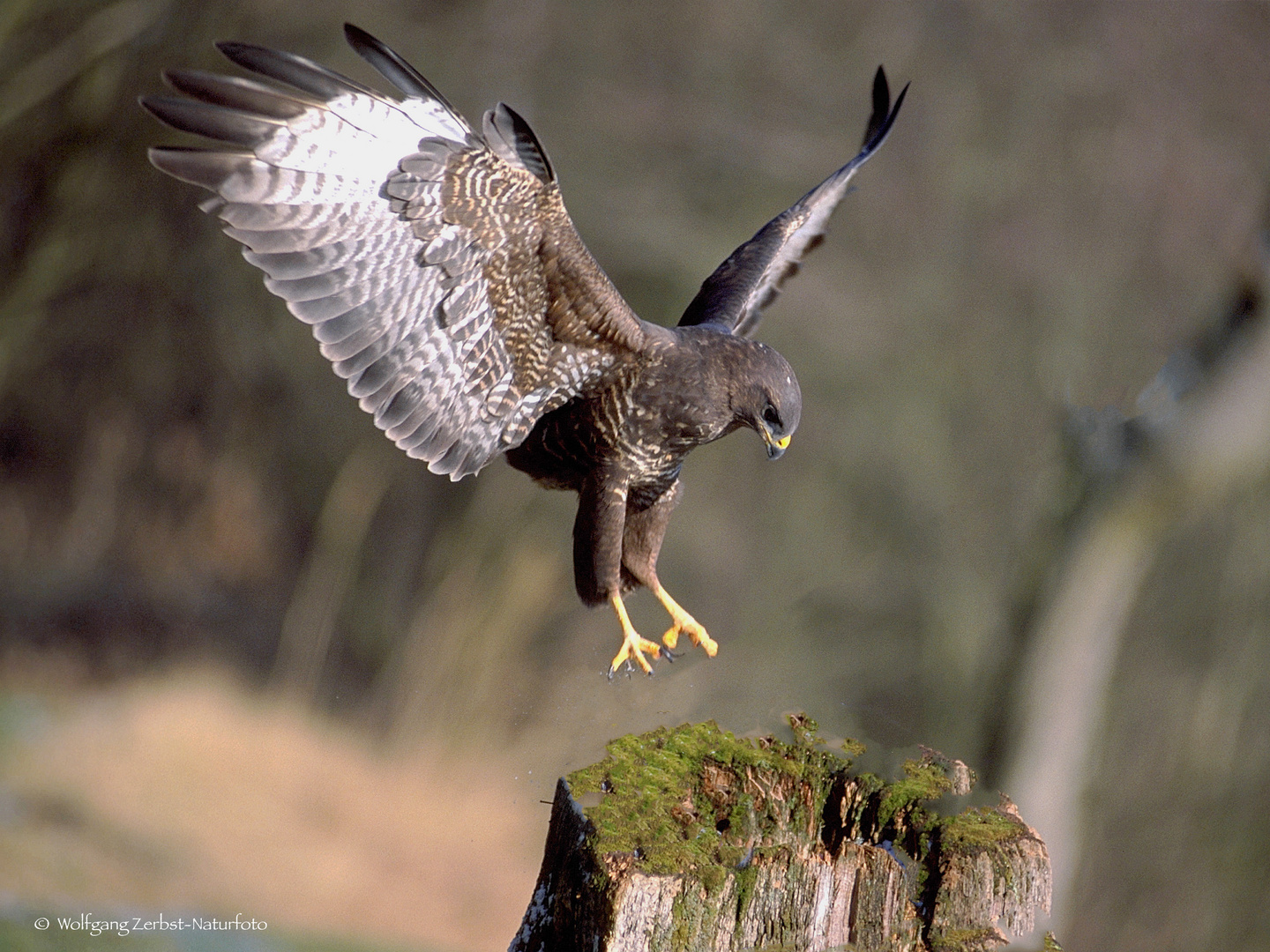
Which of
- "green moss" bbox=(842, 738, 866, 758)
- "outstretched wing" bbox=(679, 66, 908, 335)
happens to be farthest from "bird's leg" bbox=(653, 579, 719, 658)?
"outstretched wing" bbox=(679, 66, 908, 335)

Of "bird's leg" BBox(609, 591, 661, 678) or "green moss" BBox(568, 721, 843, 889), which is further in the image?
"bird's leg" BBox(609, 591, 661, 678)

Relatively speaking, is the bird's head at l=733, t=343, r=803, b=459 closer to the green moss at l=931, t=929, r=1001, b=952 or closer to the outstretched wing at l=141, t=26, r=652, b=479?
the outstretched wing at l=141, t=26, r=652, b=479

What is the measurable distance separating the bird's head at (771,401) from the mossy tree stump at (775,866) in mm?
643

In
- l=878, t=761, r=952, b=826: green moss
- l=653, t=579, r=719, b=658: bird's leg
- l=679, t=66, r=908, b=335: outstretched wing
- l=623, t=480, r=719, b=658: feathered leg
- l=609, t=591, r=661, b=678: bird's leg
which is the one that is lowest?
l=878, t=761, r=952, b=826: green moss

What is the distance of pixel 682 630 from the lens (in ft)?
8.18

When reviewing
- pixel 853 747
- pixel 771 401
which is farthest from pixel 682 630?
pixel 771 401

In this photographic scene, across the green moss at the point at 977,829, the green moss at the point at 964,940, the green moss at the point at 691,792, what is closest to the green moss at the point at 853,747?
the green moss at the point at 691,792

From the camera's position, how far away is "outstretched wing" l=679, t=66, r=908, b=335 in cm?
266

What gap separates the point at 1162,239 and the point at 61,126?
5.57 meters

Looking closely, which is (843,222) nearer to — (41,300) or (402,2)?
(402,2)

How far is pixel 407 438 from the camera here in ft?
6.97

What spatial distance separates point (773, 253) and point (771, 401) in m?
0.81

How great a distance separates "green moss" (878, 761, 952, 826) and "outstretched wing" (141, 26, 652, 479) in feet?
3.16

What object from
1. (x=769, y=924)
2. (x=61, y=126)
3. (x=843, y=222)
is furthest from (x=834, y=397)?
(x=769, y=924)
